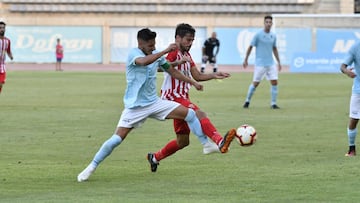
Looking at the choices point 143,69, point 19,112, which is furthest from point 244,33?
point 143,69

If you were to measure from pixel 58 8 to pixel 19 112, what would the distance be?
48456 millimetres

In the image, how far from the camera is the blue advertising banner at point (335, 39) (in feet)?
170

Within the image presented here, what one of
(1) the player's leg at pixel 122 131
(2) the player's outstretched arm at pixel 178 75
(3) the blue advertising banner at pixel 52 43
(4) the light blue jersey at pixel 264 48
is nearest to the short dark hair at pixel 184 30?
(2) the player's outstretched arm at pixel 178 75

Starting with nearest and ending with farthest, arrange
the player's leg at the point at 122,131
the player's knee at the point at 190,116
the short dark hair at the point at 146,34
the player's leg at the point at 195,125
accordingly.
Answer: the short dark hair at the point at 146,34, the player's leg at the point at 122,131, the player's leg at the point at 195,125, the player's knee at the point at 190,116

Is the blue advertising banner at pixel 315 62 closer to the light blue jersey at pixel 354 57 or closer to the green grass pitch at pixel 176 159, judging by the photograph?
the green grass pitch at pixel 176 159

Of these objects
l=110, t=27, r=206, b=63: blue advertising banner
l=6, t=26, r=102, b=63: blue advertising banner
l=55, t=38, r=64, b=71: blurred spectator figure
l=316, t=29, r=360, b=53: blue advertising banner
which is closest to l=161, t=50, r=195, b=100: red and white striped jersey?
l=316, t=29, r=360, b=53: blue advertising banner

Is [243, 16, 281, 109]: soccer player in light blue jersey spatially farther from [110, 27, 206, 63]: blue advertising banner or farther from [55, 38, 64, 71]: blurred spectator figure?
[110, 27, 206, 63]: blue advertising banner

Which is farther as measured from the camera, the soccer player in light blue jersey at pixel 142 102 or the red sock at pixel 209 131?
the red sock at pixel 209 131

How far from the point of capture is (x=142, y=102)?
11344 millimetres

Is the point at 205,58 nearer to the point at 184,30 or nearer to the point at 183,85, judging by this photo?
the point at 183,85

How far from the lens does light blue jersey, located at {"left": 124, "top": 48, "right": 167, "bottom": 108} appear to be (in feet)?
36.9

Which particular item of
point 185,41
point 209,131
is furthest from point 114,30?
point 209,131

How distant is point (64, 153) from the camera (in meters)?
14.4

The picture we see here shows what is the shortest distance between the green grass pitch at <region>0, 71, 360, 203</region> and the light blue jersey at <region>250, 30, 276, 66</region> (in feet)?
3.90
